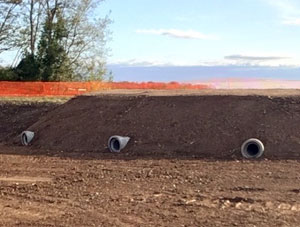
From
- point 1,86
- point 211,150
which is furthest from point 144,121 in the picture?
point 1,86

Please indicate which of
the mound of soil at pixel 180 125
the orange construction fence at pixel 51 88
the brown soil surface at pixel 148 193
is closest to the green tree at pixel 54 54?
the orange construction fence at pixel 51 88

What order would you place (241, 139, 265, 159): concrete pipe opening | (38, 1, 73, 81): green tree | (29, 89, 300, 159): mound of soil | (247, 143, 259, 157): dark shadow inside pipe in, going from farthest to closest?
(38, 1, 73, 81): green tree, (29, 89, 300, 159): mound of soil, (247, 143, 259, 157): dark shadow inside pipe, (241, 139, 265, 159): concrete pipe opening

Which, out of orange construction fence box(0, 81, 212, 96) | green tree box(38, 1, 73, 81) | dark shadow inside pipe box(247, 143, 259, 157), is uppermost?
green tree box(38, 1, 73, 81)

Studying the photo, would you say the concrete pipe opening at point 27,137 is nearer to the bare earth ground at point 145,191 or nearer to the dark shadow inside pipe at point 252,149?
the bare earth ground at point 145,191

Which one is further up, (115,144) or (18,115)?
(18,115)

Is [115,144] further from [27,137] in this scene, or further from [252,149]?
[252,149]

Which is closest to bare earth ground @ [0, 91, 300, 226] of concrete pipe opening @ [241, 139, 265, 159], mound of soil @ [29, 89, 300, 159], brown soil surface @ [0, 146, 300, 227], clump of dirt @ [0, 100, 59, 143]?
brown soil surface @ [0, 146, 300, 227]

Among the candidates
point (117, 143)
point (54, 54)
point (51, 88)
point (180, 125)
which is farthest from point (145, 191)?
point (54, 54)

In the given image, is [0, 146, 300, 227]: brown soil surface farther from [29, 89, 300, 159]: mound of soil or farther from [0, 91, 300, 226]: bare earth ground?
[29, 89, 300, 159]: mound of soil

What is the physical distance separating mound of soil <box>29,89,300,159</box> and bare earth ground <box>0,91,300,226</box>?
1165mm

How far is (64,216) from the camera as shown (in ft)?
34.5

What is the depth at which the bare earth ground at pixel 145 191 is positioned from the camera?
10.3 meters

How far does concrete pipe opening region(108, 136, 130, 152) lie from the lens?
18.7 m

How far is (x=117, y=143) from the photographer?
1891cm
